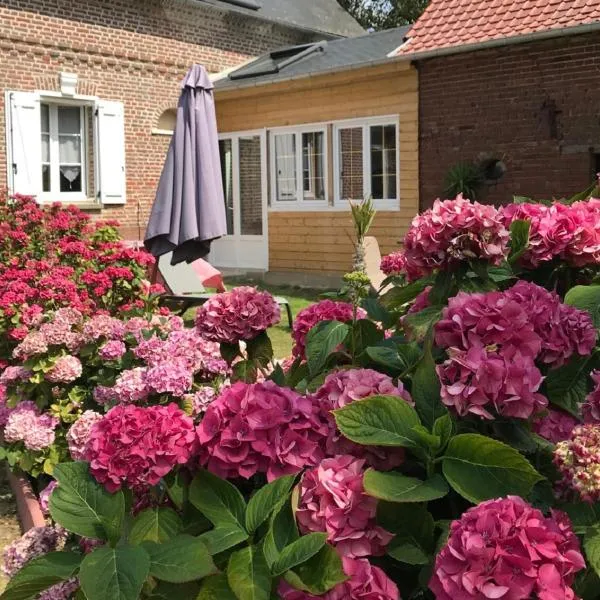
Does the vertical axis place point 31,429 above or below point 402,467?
below

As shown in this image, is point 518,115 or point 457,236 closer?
point 457,236

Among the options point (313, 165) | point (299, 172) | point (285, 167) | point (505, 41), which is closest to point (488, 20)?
point (505, 41)

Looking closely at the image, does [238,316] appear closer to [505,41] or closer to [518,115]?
[505,41]

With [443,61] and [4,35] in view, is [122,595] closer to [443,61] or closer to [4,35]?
[443,61]

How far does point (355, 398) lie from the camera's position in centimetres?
150

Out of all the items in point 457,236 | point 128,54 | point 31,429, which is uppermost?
point 128,54

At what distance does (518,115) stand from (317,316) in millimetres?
9894

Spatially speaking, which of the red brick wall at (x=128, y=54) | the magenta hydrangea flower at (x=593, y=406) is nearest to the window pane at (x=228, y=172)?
the red brick wall at (x=128, y=54)

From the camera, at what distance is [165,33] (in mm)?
16359

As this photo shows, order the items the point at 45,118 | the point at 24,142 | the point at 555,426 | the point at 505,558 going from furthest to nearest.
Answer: the point at 45,118, the point at 24,142, the point at 555,426, the point at 505,558

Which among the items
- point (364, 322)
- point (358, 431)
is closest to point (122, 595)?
point (358, 431)

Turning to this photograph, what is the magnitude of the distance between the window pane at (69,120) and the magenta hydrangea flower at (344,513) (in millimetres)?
14802

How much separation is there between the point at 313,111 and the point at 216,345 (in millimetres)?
11620

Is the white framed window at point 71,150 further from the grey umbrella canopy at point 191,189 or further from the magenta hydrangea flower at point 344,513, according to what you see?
the magenta hydrangea flower at point 344,513
